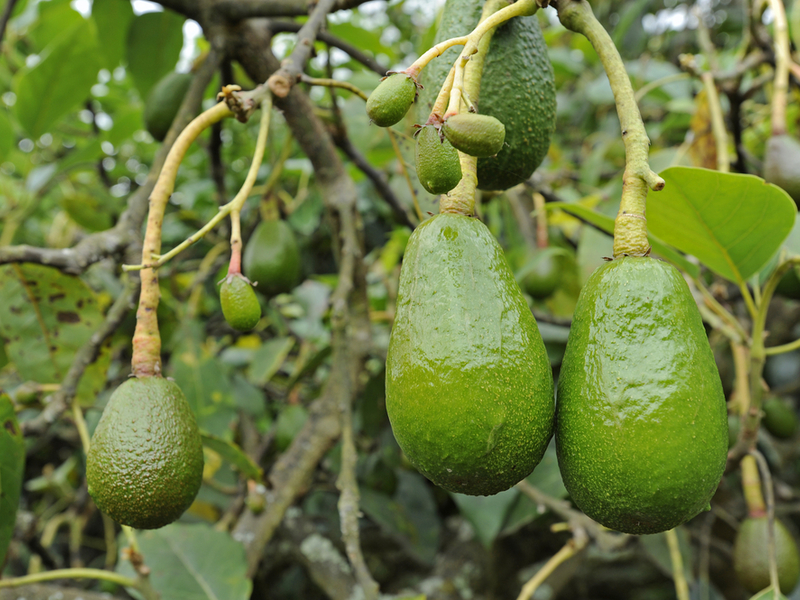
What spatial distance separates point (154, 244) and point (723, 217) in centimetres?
75

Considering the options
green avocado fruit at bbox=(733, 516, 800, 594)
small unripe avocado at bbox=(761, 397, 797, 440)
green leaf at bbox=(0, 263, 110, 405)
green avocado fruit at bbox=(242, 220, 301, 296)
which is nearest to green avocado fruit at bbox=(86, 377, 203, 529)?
green leaf at bbox=(0, 263, 110, 405)

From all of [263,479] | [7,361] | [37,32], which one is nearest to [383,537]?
[263,479]

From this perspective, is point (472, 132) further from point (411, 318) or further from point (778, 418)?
point (778, 418)

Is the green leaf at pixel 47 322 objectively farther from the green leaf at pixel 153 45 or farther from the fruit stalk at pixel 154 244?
the green leaf at pixel 153 45

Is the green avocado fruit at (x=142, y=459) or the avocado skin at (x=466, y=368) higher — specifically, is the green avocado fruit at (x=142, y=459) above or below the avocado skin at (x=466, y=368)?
below

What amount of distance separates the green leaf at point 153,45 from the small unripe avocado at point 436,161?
4.57 ft

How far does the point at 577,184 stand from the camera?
2.17 m

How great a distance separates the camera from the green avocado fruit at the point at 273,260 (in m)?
1.58

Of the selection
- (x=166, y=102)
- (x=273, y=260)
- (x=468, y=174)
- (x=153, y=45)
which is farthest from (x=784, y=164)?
(x=153, y=45)

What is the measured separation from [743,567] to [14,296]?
59.0 inches

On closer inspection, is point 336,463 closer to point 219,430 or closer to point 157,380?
point 219,430

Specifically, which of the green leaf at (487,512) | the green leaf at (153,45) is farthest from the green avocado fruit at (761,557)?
the green leaf at (153,45)

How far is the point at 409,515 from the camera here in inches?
65.9

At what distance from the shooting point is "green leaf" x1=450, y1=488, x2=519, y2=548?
51.3 inches
